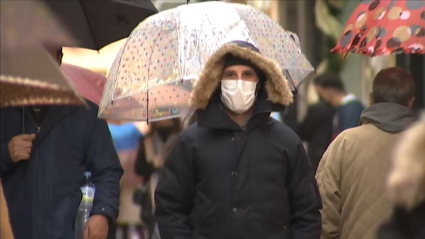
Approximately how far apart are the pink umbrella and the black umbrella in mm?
563

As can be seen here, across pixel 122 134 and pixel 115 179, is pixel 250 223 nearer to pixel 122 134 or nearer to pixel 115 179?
Result: pixel 115 179

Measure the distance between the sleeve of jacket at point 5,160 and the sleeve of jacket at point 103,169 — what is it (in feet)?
1.63

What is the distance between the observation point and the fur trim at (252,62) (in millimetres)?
6688

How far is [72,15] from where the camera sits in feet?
24.9

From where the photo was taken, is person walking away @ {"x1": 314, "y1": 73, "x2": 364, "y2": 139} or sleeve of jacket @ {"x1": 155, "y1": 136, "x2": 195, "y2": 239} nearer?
sleeve of jacket @ {"x1": 155, "y1": 136, "x2": 195, "y2": 239}

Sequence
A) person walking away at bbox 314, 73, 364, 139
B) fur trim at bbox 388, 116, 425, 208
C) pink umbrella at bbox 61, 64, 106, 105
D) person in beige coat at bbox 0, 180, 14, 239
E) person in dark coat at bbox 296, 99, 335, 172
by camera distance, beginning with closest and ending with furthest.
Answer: fur trim at bbox 388, 116, 425, 208 < person in beige coat at bbox 0, 180, 14, 239 < pink umbrella at bbox 61, 64, 106, 105 < person walking away at bbox 314, 73, 364, 139 < person in dark coat at bbox 296, 99, 335, 172

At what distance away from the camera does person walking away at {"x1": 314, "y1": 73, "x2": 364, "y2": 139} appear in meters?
13.5

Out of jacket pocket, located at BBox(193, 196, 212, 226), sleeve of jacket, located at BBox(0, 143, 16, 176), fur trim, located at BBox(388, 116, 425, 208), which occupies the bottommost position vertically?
jacket pocket, located at BBox(193, 196, 212, 226)

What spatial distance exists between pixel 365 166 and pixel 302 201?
0.86m

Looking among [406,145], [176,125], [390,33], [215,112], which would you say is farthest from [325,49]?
[406,145]

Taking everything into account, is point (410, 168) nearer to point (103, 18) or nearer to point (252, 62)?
point (252, 62)

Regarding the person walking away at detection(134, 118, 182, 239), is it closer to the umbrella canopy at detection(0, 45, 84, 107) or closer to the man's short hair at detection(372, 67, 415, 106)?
the man's short hair at detection(372, 67, 415, 106)

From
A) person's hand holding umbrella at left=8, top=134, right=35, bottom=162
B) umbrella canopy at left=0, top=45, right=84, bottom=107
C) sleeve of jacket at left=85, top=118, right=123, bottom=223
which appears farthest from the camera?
sleeve of jacket at left=85, top=118, right=123, bottom=223

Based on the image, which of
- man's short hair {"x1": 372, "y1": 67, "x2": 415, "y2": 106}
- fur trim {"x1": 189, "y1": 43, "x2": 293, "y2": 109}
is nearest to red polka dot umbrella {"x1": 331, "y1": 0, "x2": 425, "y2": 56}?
man's short hair {"x1": 372, "y1": 67, "x2": 415, "y2": 106}
